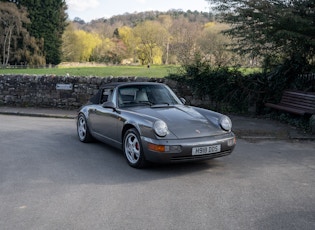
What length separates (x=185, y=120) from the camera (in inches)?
241

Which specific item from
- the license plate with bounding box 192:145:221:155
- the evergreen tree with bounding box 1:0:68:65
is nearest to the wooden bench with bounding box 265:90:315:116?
the license plate with bounding box 192:145:221:155


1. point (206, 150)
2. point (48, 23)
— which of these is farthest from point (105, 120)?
point (48, 23)

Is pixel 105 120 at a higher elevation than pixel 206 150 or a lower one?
higher

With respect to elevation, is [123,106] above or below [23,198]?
above

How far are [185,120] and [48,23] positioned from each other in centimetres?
7107

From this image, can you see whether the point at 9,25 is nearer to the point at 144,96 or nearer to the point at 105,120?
the point at 105,120

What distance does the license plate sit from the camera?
Answer: 567 cm

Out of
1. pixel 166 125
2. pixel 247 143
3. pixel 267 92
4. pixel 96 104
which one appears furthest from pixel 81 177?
pixel 267 92

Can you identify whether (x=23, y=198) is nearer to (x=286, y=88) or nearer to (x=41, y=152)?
(x=41, y=152)

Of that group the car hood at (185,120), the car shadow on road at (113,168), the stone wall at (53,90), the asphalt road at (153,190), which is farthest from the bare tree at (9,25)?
the car hood at (185,120)

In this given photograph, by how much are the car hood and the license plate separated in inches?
8.5

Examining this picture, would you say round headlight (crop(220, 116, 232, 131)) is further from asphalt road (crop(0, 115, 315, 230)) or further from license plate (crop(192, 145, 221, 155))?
asphalt road (crop(0, 115, 315, 230))

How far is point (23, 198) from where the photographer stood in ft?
15.5

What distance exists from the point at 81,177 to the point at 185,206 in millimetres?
1956
